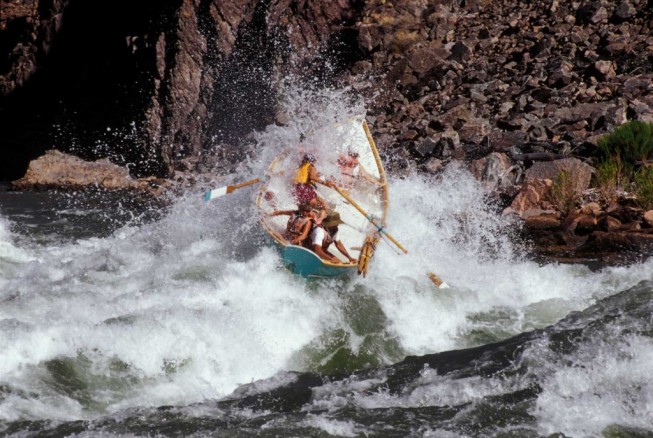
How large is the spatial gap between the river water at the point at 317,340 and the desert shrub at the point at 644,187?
5.74ft

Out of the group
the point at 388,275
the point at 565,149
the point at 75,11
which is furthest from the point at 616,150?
the point at 75,11

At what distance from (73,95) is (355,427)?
18698 millimetres

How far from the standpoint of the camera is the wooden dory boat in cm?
863

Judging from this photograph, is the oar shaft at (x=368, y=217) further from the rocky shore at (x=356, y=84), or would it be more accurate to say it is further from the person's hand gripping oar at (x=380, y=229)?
the rocky shore at (x=356, y=84)

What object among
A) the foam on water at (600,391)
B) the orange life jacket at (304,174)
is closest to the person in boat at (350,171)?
the orange life jacket at (304,174)

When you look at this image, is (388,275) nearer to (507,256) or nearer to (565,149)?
(507,256)

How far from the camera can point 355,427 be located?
4656 mm

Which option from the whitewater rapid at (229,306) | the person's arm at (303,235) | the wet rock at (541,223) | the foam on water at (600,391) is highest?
the wet rock at (541,223)

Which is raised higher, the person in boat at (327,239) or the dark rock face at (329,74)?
the dark rock face at (329,74)

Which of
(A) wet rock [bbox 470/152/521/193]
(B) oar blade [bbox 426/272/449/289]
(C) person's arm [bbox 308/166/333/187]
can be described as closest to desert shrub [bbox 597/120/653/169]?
(A) wet rock [bbox 470/152/521/193]

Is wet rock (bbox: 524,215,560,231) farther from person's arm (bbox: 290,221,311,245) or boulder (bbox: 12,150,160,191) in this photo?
boulder (bbox: 12,150,160,191)

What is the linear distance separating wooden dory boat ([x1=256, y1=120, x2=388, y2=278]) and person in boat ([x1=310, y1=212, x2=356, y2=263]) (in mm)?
215

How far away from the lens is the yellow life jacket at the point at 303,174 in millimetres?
8727

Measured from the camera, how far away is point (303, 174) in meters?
8.75
